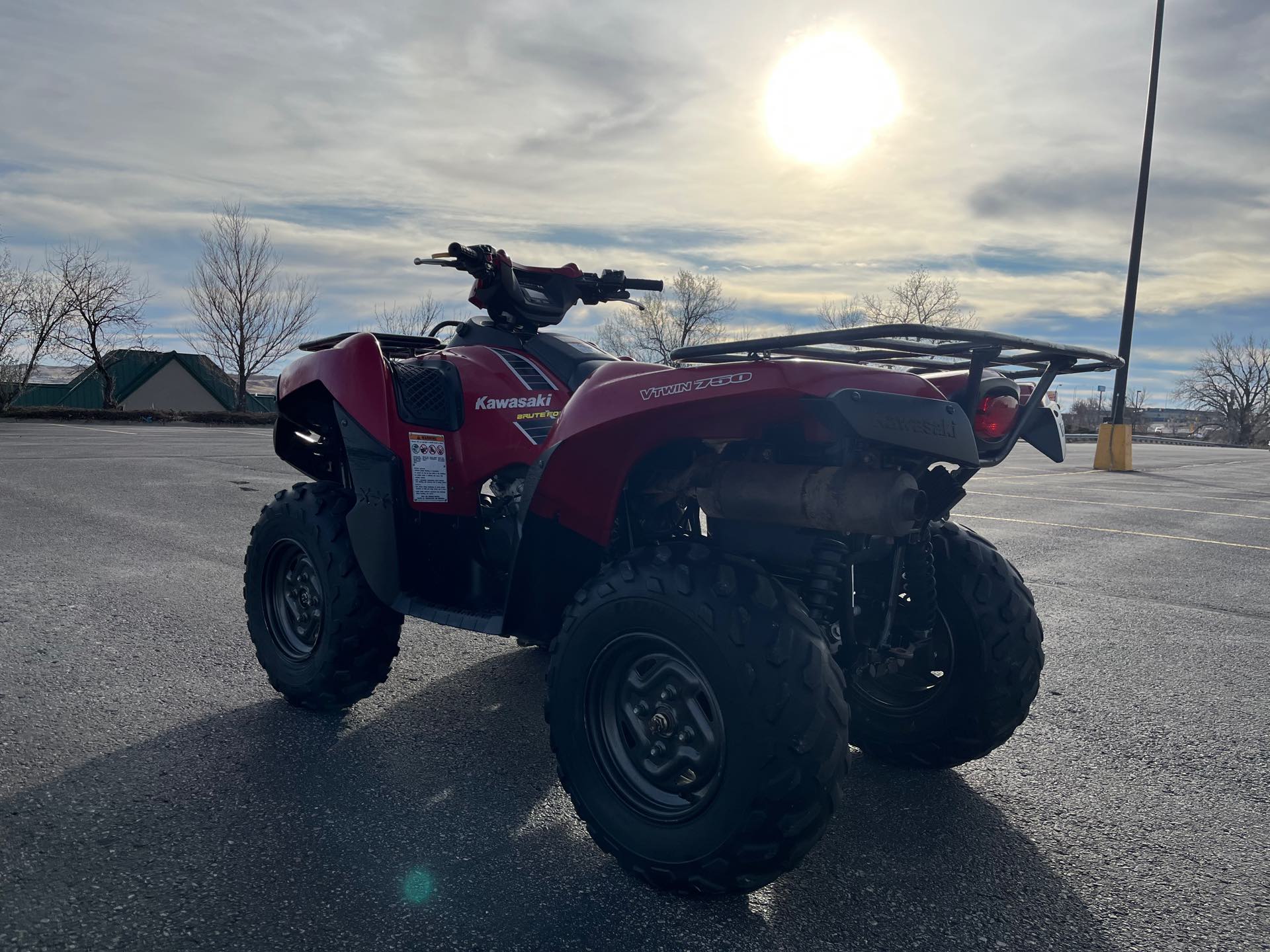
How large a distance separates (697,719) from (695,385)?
855 millimetres

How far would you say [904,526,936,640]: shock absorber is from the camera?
2.76m

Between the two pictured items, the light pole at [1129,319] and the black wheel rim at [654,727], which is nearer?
the black wheel rim at [654,727]

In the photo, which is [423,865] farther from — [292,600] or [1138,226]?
[1138,226]

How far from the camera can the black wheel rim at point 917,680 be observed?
9.97 feet

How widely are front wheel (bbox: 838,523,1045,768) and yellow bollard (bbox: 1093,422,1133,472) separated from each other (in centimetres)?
1935

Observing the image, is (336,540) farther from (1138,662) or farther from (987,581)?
(1138,662)

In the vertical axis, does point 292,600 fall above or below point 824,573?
below

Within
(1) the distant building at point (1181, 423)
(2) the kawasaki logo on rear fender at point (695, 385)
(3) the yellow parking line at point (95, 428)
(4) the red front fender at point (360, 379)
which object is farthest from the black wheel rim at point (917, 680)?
(1) the distant building at point (1181, 423)

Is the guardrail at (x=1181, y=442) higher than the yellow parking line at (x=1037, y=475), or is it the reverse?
the yellow parking line at (x=1037, y=475)

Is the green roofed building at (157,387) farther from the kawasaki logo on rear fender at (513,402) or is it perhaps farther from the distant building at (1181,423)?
the distant building at (1181,423)

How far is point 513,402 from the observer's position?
344 centimetres

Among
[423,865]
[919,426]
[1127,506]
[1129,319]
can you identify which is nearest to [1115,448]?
[1129,319]

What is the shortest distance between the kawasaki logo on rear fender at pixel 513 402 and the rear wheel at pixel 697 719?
3.56 feet

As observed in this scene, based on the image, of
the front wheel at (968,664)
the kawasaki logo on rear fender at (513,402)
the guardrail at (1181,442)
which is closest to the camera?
the front wheel at (968,664)
